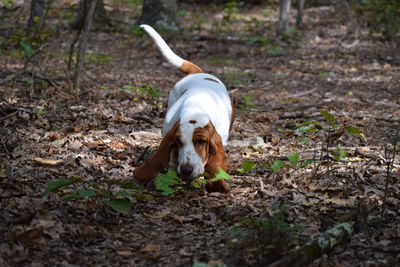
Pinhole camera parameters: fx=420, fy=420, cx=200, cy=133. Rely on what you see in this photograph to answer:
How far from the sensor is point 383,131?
578cm

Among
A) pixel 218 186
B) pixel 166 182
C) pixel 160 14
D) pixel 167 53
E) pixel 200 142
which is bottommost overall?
pixel 218 186

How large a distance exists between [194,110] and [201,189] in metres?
0.75

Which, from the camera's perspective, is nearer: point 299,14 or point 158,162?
point 158,162

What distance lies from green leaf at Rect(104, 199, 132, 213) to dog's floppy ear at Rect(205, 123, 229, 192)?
938 millimetres

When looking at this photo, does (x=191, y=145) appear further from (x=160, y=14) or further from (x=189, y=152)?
(x=160, y=14)

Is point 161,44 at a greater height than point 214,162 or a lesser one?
greater

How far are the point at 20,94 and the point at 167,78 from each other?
3.38 meters

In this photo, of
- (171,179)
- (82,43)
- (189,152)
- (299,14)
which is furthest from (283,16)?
(171,179)

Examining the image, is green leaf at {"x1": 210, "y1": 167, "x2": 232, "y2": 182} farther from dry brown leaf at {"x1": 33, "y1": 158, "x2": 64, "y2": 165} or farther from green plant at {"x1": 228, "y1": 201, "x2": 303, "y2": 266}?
dry brown leaf at {"x1": 33, "y1": 158, "x2": 64, "y2": 165}

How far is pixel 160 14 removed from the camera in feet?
40.1

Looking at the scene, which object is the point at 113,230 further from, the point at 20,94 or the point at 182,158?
the point at 20,94

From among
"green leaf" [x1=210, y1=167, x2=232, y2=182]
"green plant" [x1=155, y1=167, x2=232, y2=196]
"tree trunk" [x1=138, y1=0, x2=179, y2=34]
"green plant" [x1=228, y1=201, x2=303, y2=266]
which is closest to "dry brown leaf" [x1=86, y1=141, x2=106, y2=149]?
"green plant" [x1=155, y1=167, x2=232, y2=196]

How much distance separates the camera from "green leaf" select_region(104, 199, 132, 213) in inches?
120

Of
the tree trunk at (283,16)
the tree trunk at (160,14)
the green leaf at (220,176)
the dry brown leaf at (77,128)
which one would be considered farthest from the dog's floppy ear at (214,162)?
the tree trunk at (283,16)
